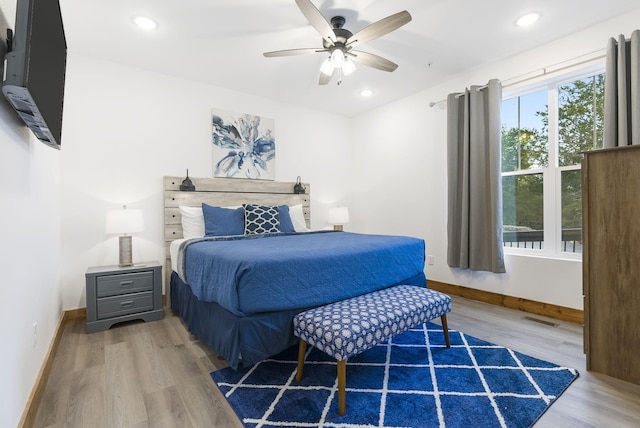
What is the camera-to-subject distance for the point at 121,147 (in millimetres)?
3066

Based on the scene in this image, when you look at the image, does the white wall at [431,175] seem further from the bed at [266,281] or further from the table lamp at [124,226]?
the table lamp at [124,226]

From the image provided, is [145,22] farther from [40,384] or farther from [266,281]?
[40,384]

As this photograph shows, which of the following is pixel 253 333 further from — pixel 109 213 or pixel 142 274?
pixel 109 213

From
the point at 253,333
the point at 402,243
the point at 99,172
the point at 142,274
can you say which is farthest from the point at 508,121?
the point at 99,172

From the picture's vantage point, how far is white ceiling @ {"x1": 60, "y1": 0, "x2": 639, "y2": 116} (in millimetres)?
2236

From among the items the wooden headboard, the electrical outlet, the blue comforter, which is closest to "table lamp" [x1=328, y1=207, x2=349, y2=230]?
the wooden headboard

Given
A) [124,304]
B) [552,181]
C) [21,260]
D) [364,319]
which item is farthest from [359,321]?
[552,181]

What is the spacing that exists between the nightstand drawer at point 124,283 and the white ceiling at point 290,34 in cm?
Result: 205

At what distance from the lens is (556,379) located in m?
1.77

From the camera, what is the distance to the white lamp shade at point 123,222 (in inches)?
106

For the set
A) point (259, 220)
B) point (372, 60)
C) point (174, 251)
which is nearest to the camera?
point (372, 60)

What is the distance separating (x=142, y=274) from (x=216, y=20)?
2.24 m

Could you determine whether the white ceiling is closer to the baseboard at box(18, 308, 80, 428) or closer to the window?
the window

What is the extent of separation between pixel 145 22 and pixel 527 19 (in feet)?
9.90
